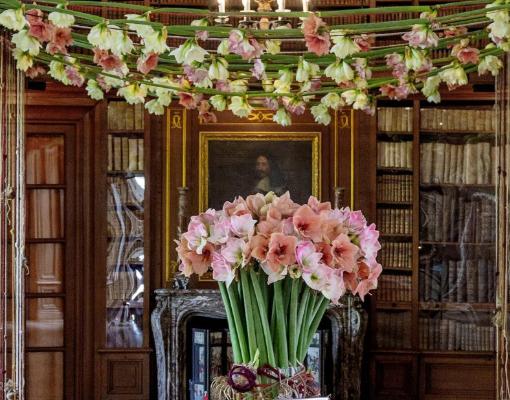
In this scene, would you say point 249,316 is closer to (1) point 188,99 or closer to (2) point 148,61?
(2) point 148,61

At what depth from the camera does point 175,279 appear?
634 cm

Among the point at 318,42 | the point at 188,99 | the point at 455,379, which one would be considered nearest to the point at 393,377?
the point at 455,379

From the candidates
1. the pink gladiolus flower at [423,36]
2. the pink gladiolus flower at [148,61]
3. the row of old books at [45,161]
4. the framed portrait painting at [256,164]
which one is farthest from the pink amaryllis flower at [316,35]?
the row of old books at [45,161]

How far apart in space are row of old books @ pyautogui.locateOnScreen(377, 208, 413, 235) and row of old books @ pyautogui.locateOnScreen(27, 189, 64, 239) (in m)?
2.40

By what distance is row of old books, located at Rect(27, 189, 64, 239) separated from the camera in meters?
A: 6.62

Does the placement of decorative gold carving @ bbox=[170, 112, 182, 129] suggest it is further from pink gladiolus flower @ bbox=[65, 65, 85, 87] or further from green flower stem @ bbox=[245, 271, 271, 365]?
green flower stem @ bbox=[245, 271, 271, 365]

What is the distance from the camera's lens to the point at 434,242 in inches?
257

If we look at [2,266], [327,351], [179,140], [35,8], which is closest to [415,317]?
[327,351]

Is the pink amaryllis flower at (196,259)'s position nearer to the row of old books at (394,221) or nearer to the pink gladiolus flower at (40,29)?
the pink gladiolus flower at (40,29)

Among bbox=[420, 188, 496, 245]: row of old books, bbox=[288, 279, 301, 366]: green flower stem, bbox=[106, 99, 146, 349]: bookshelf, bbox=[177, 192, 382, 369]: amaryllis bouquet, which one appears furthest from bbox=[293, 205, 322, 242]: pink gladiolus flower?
bbox=[420, 188, 496, 245]: row of old books

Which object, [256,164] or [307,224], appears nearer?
[307,224]

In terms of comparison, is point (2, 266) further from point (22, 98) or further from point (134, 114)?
point (134, 114)

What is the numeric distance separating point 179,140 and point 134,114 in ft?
1.26

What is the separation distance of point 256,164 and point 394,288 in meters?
1.38
